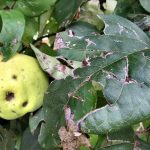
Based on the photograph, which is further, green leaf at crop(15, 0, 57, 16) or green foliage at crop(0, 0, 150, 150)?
green leaf at crop(15, 0, 57, 16)

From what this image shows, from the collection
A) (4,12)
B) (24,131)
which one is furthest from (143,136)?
(4,12)

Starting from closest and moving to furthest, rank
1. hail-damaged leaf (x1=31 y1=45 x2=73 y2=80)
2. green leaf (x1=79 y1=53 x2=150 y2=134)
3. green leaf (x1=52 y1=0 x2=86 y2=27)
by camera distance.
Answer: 1. green leaf (x1=79 y1=53 x2=150 y2=134)
2. hail-damaged leaf (x1=31 y1=45 x2=73 y2=80)
3. green leaf (x1=52 y1=0 x2=86 y2=27)

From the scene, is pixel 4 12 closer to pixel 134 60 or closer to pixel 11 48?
pixel 11 48

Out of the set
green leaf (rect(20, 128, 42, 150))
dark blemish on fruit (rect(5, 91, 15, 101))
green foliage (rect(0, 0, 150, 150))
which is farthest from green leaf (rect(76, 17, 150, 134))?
green leaf (rect(20, 128, 42, 150))

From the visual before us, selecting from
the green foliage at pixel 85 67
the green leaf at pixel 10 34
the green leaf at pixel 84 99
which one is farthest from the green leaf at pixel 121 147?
the green leaf at pixel 10 34

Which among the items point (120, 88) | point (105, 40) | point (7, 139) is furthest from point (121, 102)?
point (7, 139)

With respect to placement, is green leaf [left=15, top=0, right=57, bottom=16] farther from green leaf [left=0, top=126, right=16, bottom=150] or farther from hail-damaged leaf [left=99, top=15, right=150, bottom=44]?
green leaf [left=0, top=126, right=16, bottom=150]

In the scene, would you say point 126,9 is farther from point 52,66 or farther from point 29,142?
point 29,142
